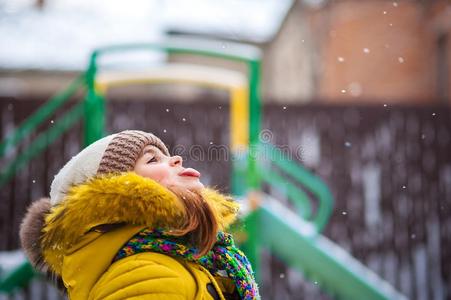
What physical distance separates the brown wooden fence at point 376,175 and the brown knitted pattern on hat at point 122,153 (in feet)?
17.1

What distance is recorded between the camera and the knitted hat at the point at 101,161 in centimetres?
121

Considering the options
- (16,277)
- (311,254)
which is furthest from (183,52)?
(16,277)

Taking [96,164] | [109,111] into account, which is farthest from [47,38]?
[96,164]

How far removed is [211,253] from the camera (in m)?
1.26

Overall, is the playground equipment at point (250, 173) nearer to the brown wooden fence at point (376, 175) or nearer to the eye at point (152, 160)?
the eye at point (152, 160)

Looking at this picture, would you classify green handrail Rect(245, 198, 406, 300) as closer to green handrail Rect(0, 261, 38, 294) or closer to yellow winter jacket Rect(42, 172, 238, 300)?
green handrail Rect(0, 261, 38, 294)

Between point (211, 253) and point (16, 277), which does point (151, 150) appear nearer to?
point (211, 253)

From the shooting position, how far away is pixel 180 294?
3.48 feet

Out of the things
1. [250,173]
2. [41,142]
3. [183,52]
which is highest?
[183,52]

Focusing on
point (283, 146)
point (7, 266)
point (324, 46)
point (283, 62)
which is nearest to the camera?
point (7, 266)

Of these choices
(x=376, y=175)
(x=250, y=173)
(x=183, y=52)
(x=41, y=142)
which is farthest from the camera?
(x=376, y=175)

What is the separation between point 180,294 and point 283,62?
15873mm

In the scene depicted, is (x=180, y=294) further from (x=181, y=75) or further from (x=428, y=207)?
(x=428, y=207)

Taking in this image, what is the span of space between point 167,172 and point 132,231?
162 mm
